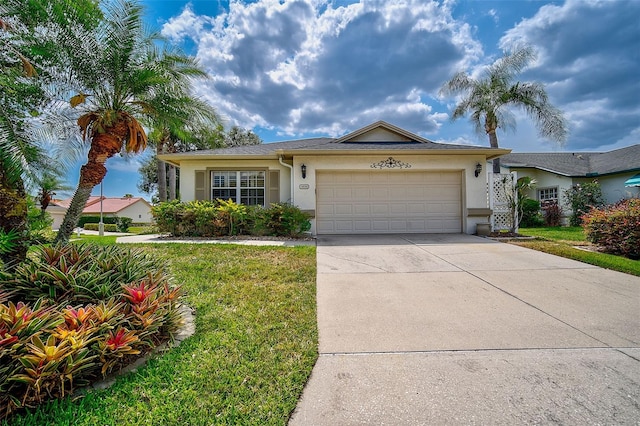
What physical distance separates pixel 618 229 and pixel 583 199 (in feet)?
29.2

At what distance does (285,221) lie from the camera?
30.4 feet

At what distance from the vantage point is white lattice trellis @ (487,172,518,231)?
1011 cm

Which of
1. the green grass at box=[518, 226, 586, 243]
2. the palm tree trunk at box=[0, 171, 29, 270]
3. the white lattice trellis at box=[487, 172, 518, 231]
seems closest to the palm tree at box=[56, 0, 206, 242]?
the palm tree trunk at box=[0, 171, 29, 270]

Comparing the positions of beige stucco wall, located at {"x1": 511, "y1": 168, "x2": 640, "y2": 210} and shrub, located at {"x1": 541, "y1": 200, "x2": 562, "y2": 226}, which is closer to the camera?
beige stucco wall, located at {"x1": 511, "y1": 168, "x2": 640, "y2": 210}

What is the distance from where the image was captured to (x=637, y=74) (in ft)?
39.2

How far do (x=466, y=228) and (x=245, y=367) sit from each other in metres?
9.85

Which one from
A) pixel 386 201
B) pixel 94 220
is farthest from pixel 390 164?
pixel 94 220

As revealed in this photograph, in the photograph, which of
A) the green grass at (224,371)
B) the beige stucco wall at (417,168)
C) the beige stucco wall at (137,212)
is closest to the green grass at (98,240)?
the green grass at (224,371)

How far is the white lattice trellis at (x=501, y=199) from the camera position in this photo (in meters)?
10.1

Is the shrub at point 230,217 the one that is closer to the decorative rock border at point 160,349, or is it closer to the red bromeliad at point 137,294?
the decorative rock border at point 160,349

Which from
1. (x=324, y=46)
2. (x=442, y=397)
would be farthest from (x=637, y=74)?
(x=442, y=397)

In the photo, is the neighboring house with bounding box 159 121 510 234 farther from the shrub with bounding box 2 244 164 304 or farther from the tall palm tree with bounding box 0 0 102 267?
the shrub with bounding box 2 244 164 304

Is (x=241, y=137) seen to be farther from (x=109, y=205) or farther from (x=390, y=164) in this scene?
(x=109, y=205)

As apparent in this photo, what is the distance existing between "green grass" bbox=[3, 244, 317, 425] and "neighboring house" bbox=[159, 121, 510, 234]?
19.5 ft
